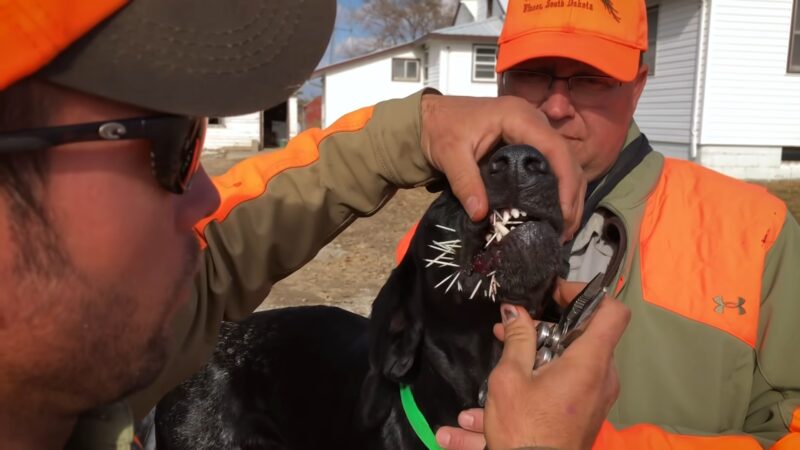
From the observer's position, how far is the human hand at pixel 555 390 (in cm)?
163

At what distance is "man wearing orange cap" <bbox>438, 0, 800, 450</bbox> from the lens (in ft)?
7.60

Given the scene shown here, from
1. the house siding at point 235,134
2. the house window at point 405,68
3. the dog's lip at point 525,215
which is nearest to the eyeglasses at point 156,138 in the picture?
the dog's lip at point 525,215

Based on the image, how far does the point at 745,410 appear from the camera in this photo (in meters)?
2.39

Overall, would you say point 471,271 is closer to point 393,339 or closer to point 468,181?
point 468,181

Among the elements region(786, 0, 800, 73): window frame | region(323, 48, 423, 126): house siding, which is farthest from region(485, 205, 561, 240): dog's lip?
region(323, 48, 423, 126): house siding

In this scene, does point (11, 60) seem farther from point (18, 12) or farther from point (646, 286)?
point (646, 286)

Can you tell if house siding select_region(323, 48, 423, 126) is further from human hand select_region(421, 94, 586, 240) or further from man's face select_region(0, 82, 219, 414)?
man's face select_region(0, 82, 219, 414)

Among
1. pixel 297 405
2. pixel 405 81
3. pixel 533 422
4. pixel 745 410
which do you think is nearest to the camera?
pixel 533 422

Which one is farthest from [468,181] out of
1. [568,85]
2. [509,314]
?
[568,85]

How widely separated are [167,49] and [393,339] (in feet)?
6.65

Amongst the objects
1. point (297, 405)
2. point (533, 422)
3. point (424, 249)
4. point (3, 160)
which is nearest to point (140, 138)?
point (3, 160)

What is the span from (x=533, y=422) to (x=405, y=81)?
34.4 meters

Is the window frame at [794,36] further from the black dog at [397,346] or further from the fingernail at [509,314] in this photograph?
the fingernail at [509,314]

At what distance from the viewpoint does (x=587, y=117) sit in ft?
9.14
